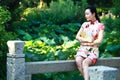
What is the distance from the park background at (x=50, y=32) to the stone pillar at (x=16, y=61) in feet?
2.29

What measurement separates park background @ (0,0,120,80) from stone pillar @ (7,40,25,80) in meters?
0.70

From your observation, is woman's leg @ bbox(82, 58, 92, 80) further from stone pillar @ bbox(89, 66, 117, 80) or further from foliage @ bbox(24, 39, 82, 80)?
stone pillar @ bbox(89, 66, 117, 80)

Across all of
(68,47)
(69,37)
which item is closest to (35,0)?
(69,37)

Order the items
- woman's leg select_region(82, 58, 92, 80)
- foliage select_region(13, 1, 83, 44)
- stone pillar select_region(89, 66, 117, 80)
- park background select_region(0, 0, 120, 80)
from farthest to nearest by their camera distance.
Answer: foliage select_region(13, 1, 83, 44) < park background select_region(0, 0, 120, 80) < woman's leg select_region(82, 58, 92, 80) < stone pillar select_region(89, 66, 117, 80)

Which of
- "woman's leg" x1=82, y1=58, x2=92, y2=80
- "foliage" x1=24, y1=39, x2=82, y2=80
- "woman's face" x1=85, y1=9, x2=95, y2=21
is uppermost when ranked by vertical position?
"woman's face" x1=85, y1=9, x2=95, y2=21

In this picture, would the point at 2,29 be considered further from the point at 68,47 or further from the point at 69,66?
the point at 68,47

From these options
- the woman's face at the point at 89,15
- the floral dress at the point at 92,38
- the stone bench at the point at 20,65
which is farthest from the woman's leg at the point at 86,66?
the woman's face at the point at 89,15

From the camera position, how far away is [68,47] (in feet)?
31.3

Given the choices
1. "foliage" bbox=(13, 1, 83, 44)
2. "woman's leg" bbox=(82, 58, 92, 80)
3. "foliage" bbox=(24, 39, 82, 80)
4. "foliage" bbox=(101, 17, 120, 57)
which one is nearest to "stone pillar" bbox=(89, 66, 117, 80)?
"woman's leg" bbox=(82, 58, 92, 80)

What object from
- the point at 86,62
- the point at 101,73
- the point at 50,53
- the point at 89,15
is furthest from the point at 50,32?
the point at 101,73

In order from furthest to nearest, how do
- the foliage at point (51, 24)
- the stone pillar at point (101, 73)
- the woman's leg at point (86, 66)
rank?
the foliage at point (51, 24) → the woman's leg at point (86, 66) → the stone pillar at point (101, 73)

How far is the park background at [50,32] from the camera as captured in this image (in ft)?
Answer: 27.9

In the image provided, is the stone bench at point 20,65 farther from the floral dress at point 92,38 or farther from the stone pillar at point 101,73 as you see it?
the stone pillar at point 101,73

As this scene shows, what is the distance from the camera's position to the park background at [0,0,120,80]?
8500 millimetres
